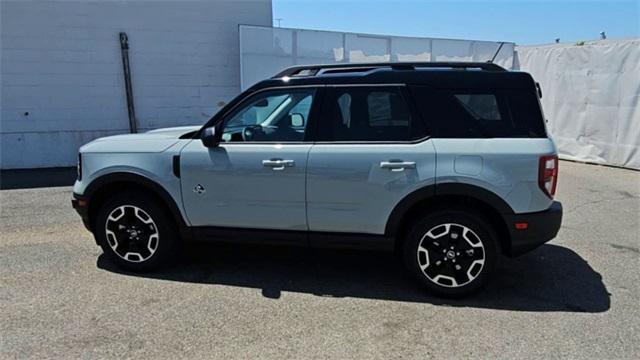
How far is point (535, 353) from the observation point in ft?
10.2

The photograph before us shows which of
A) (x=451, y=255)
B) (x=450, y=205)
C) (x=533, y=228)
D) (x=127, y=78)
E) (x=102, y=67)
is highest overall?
(x=102, y=67)

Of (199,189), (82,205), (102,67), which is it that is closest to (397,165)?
(199,189)

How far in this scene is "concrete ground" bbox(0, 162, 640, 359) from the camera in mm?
3195

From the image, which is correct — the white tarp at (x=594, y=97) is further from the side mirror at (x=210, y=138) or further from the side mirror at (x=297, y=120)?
the side mirror at (x=210, y=138)

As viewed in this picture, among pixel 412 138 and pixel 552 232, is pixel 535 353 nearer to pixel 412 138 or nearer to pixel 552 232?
pixel 552 232

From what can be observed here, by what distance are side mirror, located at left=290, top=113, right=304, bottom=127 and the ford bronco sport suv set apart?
0.05 feet

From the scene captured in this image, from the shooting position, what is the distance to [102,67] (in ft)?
32.2

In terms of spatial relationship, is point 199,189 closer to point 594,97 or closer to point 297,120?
point 297,120

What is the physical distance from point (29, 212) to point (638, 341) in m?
7.02

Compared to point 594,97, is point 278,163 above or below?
below

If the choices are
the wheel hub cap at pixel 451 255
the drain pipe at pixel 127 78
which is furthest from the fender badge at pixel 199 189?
the drain pipe at pixel 127 78

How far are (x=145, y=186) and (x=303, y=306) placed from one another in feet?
5.88

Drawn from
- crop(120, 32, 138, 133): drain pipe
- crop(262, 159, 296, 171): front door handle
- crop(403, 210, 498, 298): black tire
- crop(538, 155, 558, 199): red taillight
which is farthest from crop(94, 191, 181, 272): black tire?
crop(120, 32, 138, 133): drain pipe

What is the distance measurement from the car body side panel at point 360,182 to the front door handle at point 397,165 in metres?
0.02
